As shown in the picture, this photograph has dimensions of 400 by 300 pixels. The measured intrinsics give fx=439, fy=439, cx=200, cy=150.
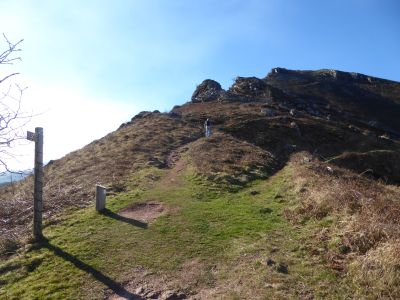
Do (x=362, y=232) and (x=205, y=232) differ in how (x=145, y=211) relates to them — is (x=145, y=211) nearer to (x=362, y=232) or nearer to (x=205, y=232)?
(x=205, y=232)

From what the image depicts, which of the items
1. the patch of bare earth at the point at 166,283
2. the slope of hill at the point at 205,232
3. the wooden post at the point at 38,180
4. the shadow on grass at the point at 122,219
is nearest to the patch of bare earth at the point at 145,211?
the slope of hill at the point at 205,232

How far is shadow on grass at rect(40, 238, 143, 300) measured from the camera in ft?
29.9

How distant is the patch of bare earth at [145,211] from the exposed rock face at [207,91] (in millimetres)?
44971

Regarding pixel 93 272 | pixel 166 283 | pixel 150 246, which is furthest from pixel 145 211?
pixel 166 283

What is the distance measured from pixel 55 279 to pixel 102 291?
142 centimetres

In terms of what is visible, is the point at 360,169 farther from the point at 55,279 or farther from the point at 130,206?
the point at 55,279

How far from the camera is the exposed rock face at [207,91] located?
2396 inches

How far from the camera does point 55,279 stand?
393 inches

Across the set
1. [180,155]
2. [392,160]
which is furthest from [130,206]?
[392,160]

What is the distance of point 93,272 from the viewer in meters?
10.2

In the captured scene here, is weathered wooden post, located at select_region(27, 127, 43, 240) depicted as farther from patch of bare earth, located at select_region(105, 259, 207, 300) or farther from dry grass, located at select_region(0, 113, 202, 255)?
patch of bare earth, located at select_region(105, 259, 207, 300)

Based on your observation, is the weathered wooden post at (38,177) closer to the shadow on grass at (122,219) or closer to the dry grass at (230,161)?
the shadow on grass at (122,219)

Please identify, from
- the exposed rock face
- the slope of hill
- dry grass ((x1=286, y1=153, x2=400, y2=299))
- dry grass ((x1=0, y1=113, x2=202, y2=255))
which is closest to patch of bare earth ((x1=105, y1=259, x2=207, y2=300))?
the slope of hill

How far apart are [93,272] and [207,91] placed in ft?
184
